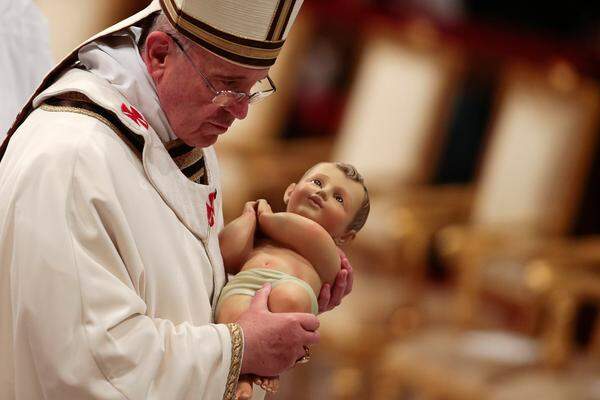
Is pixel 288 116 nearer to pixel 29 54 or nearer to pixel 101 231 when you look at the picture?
pixel 29 54

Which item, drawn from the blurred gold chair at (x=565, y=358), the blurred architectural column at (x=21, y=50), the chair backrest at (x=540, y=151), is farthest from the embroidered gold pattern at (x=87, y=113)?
the chair backrest at (x=540, y=151)

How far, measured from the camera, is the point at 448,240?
4621 mm

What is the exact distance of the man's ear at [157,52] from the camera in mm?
1922

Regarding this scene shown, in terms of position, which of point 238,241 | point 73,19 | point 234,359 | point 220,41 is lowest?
point 73,19

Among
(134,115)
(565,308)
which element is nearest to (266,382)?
(134,115)

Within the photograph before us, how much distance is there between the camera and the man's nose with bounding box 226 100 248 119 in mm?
1912

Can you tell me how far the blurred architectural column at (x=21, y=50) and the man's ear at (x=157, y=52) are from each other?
0.53 meters

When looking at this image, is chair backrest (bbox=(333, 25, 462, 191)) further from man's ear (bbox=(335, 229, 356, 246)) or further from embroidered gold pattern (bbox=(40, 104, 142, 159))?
embroidered gold pattern (bbox=(40, 104, 142, 159))

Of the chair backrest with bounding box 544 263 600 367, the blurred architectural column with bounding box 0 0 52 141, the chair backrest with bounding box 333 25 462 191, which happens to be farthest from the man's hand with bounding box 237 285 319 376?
the chair backrest with bounding box 333 25 462 191

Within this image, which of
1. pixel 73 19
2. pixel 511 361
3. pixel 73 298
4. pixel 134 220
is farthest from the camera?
pixel 73 19

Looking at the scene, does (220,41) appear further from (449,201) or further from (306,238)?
(449,201)

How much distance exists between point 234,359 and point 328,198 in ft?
1.18

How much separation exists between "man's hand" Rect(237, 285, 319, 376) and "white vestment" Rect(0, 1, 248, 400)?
1.0 inches

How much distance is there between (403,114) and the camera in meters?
5.05
